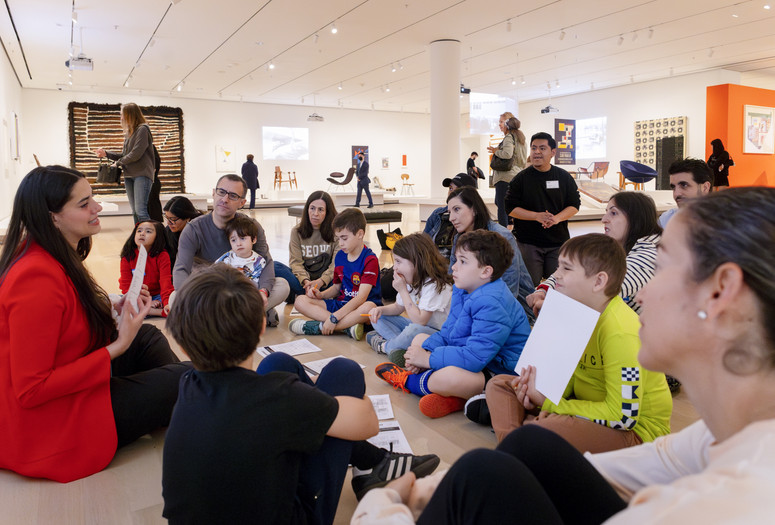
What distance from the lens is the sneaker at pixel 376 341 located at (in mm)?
3820

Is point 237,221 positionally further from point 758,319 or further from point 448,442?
point 758,319

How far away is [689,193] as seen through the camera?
3.73 metres

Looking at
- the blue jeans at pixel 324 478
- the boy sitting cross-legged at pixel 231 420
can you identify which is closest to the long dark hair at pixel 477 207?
the blue jeans at pixel 324 478

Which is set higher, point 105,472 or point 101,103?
point 101,103

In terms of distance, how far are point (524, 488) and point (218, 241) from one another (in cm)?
398

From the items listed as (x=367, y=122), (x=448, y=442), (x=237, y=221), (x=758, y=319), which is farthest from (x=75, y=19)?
(x=367, y=122)

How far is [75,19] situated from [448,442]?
33.2 ft

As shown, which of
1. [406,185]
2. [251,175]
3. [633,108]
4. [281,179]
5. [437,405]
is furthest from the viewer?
[406,185]

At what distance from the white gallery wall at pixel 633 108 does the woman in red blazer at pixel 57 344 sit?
16934 mm

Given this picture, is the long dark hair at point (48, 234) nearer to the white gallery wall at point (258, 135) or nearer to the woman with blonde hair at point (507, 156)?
the woman with blonde hair at point (507, 156)

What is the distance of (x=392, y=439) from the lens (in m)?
2.47

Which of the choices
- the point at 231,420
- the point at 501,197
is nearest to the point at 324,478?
the point at 231,420

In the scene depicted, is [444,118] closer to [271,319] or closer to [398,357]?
[271,319]

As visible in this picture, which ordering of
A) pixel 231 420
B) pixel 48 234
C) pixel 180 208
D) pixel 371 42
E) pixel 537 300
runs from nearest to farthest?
1. pixel 231 420
2. pixel 48 234
3. pixel 537 300
4. pixel 180 208
5. pixel 371 42
